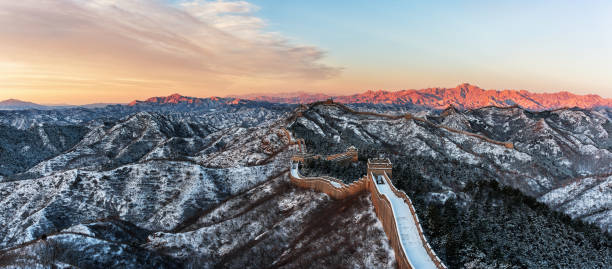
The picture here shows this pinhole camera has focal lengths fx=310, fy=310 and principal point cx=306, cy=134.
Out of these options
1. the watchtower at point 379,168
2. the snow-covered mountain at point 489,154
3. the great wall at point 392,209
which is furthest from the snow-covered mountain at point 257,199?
the watchtower at point 379,168

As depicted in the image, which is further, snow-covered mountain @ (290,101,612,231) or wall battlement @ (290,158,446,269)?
snow-covered mountain @ (290,101,612,231)

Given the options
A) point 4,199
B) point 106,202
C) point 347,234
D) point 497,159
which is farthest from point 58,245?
point 497,159

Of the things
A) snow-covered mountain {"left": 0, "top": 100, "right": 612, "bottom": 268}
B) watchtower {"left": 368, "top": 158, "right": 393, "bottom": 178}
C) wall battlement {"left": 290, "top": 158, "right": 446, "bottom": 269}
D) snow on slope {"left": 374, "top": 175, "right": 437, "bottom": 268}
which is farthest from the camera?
watchtower {"left": 368, "top": 158, "right": 393, "bottom": 178}

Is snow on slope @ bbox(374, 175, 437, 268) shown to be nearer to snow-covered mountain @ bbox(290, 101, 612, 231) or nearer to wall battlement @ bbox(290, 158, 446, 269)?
wall battlement @ bbox(290, 158, 446, 269)

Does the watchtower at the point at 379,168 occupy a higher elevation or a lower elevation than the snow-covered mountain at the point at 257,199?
higher

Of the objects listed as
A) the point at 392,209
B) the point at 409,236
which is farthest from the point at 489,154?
the point at 409,236

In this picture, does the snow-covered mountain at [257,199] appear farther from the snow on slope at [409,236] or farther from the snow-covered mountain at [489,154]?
the snow on slope at [409,236]

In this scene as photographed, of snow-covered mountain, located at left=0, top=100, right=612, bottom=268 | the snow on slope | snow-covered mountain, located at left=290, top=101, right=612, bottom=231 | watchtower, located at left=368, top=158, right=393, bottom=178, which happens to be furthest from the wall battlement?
snow-covered mountain, located at left=290, top=101, right=612, bottom=231

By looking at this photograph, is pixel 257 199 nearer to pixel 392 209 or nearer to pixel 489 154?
pixel 392 209

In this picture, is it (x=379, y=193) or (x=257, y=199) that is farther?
(x=257, y=199)

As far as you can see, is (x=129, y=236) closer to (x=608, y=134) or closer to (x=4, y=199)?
(x=4, y=199)

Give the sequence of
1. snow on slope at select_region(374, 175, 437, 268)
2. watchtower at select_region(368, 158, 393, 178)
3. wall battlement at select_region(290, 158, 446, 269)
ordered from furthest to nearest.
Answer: watchtower at select_region(368, 158, 393, 178) < wall battlement at select_region(290, 158, 446, 269) < snow on slope at select_region(374, 175, 437, 268)
